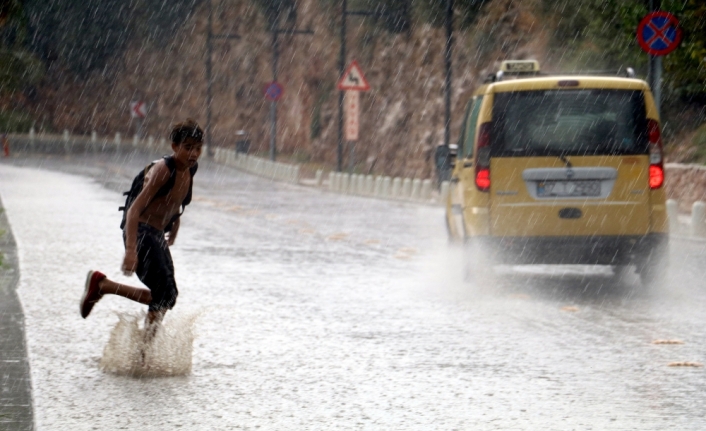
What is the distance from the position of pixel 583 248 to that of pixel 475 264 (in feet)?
3.50

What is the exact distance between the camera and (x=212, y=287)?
1171cm

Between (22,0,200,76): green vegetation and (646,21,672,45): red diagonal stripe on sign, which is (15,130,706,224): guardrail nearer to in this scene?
(646,21,672,45): red diagonal stripe on sign

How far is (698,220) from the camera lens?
1745 centimetres

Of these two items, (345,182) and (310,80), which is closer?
(345,182)

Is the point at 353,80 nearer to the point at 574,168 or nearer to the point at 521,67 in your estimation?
the point at 521,67

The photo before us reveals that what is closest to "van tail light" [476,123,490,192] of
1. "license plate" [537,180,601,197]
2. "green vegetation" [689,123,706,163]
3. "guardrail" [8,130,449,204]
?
"license plate" [537,180,601,197]

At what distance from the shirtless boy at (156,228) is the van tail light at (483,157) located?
423 cm

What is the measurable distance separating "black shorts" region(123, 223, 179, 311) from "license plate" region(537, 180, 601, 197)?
460 centimetres

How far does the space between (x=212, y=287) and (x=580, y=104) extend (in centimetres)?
371

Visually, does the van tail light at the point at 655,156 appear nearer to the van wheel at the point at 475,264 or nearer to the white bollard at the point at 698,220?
the van wheel at the point at 475,264

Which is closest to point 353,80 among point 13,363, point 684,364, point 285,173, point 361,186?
point 361,186

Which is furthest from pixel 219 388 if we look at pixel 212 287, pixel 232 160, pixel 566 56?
pixel 232 160

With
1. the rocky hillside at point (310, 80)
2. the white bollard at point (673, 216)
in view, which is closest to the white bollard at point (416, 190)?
the rocky hillside at point (310, 80)

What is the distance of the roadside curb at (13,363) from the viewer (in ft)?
20.1
